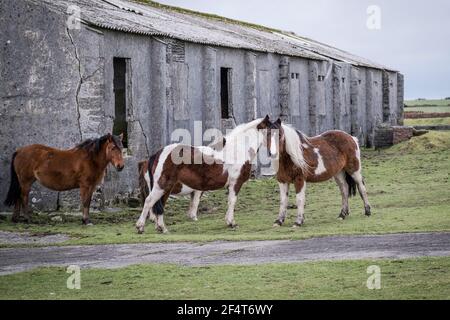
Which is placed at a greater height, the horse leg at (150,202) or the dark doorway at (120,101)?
the dark doorway at (120,101)

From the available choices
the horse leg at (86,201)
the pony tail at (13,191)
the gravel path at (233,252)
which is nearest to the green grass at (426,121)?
the horse leg at (86,201)

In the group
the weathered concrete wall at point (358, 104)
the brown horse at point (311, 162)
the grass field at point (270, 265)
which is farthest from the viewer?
the weathered concrete wall at point (358, 104)

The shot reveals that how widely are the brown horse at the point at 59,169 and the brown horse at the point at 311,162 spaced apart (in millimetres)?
3519

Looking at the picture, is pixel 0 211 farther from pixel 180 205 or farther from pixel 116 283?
pixel 116 283

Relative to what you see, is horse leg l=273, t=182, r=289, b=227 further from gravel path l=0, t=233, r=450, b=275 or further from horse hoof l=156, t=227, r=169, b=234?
gravel path l=0, t=233, r=450, b=275

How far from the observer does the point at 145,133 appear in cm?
2212

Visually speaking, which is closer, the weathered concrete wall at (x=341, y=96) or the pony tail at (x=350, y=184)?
the pony tail at (x=350, y=184)

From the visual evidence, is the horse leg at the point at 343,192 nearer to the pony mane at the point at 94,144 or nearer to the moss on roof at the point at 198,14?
the pony mane at the point at 94,144

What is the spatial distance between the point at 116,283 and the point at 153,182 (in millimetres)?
5339

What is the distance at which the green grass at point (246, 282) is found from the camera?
9281mm

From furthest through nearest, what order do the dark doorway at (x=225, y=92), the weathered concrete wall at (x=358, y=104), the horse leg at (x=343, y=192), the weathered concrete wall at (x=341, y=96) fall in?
the weathered concrete wall at (x=358, y=104) < the weathered concrete wall at (x=341, y=96) < the dark doorway at (x=225, y=92) < the horse leg at (x=343, y=192)

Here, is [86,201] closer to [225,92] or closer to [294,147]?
[294,147]

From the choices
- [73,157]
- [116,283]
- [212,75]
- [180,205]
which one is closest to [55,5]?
[73,157]

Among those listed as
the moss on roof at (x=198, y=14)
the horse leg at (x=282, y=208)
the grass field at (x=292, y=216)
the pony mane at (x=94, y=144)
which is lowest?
the grass field at (x=292, y=216)
